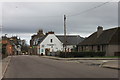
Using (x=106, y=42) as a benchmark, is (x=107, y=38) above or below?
above

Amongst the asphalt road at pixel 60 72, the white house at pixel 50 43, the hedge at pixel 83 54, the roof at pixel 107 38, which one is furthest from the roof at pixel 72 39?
the asphalt road at pixel 60 72

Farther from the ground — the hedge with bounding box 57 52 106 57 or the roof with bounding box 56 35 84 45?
the roof with bounding box 56 35 84 45

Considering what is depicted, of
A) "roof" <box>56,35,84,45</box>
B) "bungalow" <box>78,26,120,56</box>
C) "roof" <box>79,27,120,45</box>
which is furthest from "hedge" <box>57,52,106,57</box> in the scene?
"roof" <box>56,35,84,45</box>

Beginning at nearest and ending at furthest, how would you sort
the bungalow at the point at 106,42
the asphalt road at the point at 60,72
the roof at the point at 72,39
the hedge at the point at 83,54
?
the asphalt road at the point at 60,72 < the hedge at the point at 83,54 < the bungalow at the point at 106,42 < the roof at the point at 72,39

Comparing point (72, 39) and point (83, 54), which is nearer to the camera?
point (83, 54)

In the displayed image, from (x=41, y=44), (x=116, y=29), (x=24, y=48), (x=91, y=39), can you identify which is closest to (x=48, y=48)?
Answer: (x=41, y=44)

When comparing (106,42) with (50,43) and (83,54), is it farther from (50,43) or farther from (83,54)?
(50,43)

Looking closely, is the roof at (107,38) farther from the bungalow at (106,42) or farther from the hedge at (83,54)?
the hedge at (83,54)

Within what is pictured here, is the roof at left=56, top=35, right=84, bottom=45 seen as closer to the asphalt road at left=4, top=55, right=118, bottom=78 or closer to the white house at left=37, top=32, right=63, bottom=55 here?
the white house at left=37, top=32, right=63, bottom=55

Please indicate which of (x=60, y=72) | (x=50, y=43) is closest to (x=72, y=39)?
(x=50, y=43)

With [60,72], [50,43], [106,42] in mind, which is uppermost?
[50,43]

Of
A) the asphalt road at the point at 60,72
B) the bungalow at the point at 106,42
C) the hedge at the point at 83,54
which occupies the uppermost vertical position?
the bungalow at the point at 106,42

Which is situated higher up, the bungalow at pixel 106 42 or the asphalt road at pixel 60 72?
the bungalow at pixel 106 42

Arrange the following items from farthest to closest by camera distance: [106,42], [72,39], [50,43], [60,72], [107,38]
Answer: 1. [72,39]
2. [50,43]
3. [107,38]
4. [106,42]
5. [60,72]
